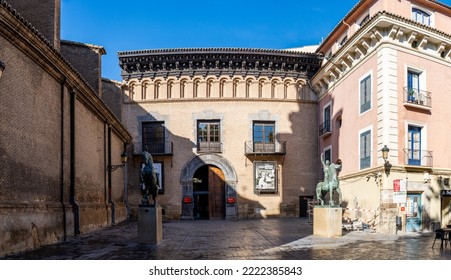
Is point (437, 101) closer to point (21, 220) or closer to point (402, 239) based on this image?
point (402, 239)

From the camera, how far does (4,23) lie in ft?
33.2

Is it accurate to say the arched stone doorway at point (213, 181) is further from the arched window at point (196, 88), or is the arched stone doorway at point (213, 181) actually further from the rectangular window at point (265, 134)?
the arched window at point (196, 88)

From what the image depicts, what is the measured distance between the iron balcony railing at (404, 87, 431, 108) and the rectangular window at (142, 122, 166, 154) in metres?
16.1

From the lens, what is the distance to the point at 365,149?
20484 millimetres

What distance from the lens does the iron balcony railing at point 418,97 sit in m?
18.9

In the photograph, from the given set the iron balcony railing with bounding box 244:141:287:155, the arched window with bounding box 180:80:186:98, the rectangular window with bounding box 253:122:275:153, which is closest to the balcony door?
the iron balcony railing with bounding box 244:141:287:155

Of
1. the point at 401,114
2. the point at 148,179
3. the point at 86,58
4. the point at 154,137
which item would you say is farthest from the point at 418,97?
the point at 154,137

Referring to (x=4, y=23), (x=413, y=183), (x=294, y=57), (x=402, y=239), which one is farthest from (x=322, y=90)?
(x=4, y=23)

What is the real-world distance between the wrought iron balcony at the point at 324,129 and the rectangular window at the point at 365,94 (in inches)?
205

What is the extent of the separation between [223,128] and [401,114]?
13015 millimetres

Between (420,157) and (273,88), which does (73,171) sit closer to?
(420,157)

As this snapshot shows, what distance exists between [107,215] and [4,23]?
12729mm

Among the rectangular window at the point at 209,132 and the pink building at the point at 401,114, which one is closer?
the pink building at the point at 401,114

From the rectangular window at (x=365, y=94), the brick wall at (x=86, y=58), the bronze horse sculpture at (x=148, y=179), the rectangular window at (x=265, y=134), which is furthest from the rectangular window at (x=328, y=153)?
the bronze horse sculpture at (x=148, y=179)
